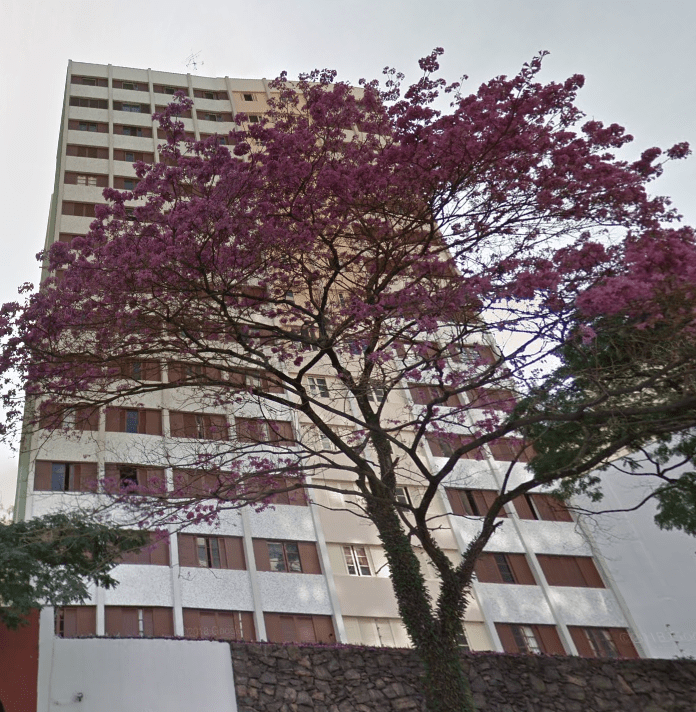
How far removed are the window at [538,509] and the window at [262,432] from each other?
29.6ft

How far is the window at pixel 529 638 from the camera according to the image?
79.8 ft

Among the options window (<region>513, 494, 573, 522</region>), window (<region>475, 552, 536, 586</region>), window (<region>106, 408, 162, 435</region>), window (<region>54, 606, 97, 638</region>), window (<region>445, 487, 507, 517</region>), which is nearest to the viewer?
window (<region>54, 606, 97, 638</region>)

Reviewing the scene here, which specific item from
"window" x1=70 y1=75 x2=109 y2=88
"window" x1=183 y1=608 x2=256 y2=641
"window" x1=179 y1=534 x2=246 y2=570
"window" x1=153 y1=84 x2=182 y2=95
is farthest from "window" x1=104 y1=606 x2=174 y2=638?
"window" x1=70 y1=75 x2=109 y2=88

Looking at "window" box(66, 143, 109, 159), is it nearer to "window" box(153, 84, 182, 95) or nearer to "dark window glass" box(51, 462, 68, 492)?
"window" box(153, 84, 182, 95)

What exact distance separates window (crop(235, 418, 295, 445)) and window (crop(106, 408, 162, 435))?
431cm

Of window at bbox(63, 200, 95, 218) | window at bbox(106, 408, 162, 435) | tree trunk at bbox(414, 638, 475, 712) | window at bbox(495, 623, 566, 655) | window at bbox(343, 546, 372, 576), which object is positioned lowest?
tree trunk at bbox(414, 638, 475, 712)

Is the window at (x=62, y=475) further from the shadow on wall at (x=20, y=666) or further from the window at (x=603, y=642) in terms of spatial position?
the window at (x=603, y=642)

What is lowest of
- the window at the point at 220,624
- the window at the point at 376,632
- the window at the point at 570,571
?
the window at the point at 376,632

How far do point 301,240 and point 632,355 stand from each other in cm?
518

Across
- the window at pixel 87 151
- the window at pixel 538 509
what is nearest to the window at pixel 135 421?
the window at pixel 538 509

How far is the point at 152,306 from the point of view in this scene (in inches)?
440

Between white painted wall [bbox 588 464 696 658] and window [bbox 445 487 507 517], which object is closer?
white painted wall [bbox 588 464 696 658]

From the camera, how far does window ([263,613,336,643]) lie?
A: 22.1 m

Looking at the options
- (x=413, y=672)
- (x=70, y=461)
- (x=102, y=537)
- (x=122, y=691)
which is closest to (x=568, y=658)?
(x=413, y=672)
